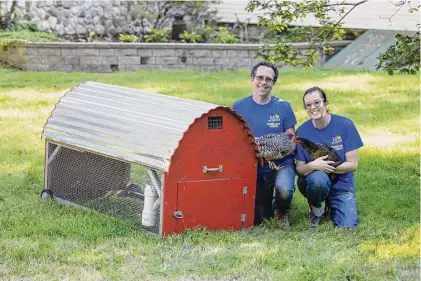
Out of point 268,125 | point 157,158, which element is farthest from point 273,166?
point 157,158

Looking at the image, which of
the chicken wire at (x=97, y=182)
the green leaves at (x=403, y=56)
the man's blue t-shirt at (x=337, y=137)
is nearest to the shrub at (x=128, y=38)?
the chicken wire at (x=97, y=182)

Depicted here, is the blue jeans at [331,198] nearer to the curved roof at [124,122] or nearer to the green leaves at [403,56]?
the curved roof at [124,122]

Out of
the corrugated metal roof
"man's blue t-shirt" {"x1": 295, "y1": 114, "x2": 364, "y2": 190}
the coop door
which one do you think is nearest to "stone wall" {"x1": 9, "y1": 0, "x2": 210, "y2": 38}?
the corrugated metal roof

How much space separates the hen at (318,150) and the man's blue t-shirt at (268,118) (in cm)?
15

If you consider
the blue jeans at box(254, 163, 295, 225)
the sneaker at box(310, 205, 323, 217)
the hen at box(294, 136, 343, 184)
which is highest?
the hen at box(294, 136, 343, 184)

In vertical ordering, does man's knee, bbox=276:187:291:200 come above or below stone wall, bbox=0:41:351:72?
below

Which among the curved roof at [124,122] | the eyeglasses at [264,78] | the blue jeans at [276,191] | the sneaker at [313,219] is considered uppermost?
the eyeglasses at [264,78]

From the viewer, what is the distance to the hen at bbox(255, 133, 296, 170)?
6.37 m

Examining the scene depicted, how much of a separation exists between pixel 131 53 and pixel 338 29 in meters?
7.49

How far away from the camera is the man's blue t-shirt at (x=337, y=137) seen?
21.1ft

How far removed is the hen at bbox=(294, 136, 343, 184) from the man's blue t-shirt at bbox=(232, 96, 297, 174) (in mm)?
152

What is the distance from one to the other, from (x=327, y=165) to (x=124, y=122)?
1.51 metres

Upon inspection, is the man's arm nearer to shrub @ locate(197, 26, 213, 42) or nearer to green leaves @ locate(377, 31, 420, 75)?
green leaves @ locate(377, 31, 420, 75)

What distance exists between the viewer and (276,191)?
642cm
